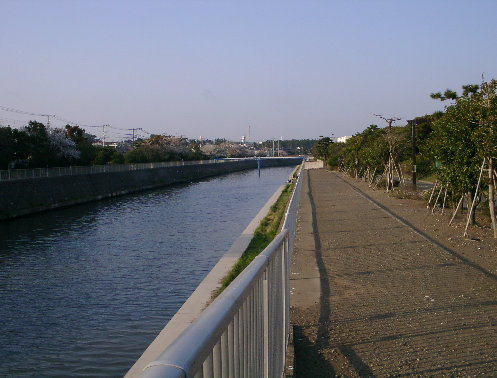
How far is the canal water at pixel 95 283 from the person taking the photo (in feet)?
33.8

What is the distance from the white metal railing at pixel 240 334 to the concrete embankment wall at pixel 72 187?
99.9ft

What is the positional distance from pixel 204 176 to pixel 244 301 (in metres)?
90.5

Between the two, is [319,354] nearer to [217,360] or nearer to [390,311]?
[390,311]

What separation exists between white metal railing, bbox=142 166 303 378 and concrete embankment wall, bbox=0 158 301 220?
30463mm

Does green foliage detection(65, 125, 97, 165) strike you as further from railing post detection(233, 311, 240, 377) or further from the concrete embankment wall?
railing post detection(233, 311, 240, 377)

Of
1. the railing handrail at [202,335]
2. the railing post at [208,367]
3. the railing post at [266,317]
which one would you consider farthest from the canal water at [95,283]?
the railing post at [208,367]

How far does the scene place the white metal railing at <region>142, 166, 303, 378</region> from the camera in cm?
156

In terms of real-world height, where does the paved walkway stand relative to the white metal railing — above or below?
below

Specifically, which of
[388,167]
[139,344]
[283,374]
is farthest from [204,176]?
[283,374]

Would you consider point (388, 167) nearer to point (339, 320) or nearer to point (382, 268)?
point (382, 268)

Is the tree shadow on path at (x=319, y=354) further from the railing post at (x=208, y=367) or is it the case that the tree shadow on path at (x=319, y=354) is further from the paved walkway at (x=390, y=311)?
the railing post at (x=208, y=367)

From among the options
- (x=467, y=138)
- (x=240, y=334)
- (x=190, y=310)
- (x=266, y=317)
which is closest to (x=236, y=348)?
(x=240, y=334)

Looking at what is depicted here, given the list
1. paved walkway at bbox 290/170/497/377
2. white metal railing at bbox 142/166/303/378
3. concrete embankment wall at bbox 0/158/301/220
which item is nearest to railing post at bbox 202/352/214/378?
white metal railing at bbox 142/166/303/378

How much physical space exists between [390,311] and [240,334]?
5.25 m
